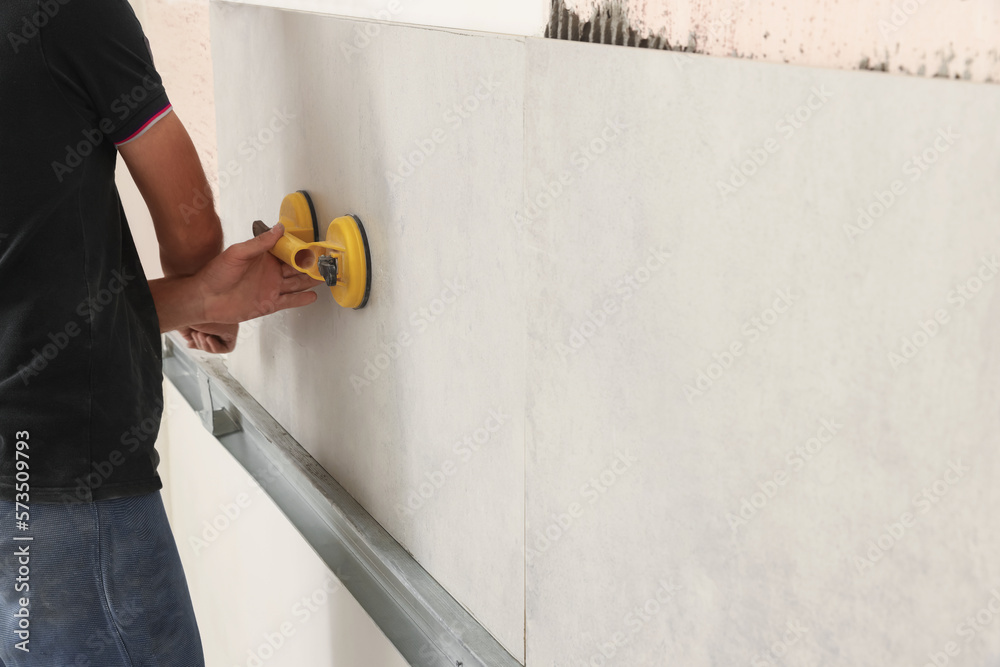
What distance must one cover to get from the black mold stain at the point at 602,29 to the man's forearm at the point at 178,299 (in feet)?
1.98

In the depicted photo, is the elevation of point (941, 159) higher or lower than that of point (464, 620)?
higher

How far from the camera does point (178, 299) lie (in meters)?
1.00

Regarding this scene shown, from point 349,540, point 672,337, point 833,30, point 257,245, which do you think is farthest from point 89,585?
point 833,30

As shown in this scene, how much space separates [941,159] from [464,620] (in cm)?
62

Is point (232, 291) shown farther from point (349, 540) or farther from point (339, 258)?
point (349, 540)

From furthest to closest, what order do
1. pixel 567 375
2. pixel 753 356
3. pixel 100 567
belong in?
pixel 100 567 < pixel 567 375 < pixel 753 356

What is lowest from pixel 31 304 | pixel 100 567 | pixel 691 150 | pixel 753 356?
pixel 100 567

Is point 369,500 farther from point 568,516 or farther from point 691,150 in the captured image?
point 691,150

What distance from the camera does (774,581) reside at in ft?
1.57

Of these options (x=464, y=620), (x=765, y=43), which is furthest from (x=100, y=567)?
(x=765, y=43)

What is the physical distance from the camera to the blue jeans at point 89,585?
900 millimetres

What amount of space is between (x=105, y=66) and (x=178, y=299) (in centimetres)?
30

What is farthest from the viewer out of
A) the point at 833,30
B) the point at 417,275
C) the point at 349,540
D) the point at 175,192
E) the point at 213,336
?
the point at 213,336

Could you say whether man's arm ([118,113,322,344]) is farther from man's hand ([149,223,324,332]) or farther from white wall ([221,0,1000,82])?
white wall ([221,0,1000,82])
